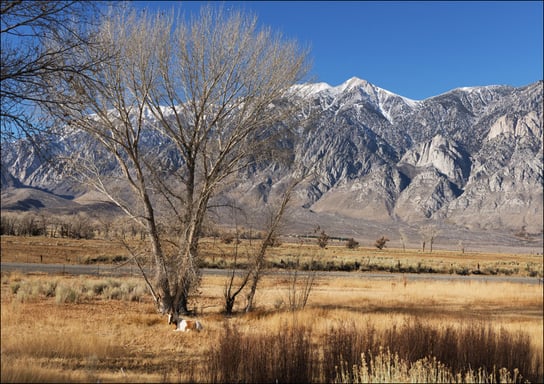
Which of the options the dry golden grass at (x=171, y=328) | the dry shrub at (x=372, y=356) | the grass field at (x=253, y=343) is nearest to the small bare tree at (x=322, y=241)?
the dry golden grass at (x=171, y=328)

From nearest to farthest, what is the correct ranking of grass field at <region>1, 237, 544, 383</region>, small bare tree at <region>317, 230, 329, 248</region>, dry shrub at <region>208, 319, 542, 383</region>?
grass field at <region>1, 237, 544, 383</region> → dry shrub at <region>208, 319, 542, 383</region> → small bare tree at <region>317, 230, 329, 248</region>

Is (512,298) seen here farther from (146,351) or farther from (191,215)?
(146,351)

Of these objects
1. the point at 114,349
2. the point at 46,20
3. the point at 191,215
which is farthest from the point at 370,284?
the point at 46,20

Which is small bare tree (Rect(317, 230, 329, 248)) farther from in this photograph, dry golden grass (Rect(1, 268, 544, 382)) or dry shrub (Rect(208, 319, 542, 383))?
dry shrub (Rect(208, 319, 542, 383))

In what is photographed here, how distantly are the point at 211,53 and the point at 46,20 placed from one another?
8.49m

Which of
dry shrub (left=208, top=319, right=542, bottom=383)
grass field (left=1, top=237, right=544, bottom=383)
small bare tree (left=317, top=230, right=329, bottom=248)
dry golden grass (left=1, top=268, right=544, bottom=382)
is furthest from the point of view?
small bare tree (left=317, top=230, right=329, bottom=248)

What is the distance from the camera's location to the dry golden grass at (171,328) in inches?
221

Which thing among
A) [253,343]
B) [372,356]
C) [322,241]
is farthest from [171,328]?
[322,241]

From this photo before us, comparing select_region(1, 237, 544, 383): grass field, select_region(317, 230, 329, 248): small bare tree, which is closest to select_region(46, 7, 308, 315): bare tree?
select_region(1, 237, 544, 383): grass field

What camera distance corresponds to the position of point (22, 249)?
44094 mm

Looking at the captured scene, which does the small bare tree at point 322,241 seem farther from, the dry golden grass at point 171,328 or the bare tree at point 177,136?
the bare tree at point 177,136

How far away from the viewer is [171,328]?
45.9 feet

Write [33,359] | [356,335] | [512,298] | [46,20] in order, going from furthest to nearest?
1. [512,298]
2. [356,335]
3. [46,20]
4. [33,359]

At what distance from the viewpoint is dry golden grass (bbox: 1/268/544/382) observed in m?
5.62
